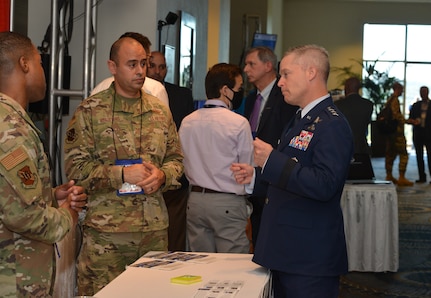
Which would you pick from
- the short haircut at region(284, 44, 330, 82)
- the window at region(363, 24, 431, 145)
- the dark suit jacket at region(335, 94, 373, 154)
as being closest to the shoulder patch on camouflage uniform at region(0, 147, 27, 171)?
the short haircut at region(284, 44, 330, 82)

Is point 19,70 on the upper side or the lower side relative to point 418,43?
lower

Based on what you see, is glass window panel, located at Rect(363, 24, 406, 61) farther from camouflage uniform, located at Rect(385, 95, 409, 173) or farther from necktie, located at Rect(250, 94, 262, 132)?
necktie, located at Rect(250, 94, 262, 132)

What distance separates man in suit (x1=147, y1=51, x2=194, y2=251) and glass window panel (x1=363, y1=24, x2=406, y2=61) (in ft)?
60.9

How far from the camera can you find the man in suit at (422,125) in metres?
12.9

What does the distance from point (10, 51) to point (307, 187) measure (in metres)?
1.11

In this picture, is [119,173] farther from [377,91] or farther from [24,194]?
[377,91]

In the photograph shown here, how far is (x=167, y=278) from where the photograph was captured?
8.76 feet

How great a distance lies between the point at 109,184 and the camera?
3072mm

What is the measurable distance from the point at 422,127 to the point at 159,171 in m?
10.7

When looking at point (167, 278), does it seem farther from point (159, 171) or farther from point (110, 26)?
point (110, 26)

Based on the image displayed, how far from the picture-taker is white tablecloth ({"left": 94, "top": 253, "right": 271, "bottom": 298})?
245 centimetres

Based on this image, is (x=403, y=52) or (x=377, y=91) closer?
(x=377, y=91)

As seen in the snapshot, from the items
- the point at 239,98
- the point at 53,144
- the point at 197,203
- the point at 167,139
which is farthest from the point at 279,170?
the point at 53,144

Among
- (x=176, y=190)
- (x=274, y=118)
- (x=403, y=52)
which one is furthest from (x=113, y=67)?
(x=403, y=52)
